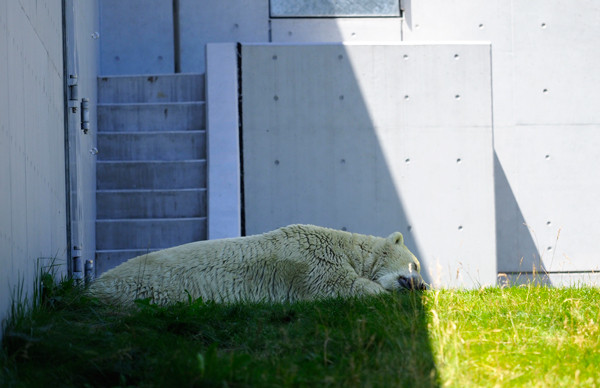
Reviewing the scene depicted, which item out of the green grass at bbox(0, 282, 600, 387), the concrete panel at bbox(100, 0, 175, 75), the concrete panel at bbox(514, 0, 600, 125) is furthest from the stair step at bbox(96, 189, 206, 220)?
the concrete panel at bbox(514, 0, 600, 125)

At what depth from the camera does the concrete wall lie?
4.37 metres

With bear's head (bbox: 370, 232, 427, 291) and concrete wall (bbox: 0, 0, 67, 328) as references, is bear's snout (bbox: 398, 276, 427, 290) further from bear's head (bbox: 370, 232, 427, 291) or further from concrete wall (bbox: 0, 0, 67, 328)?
concrete wall (bbox: 0, 0, 67, 328)

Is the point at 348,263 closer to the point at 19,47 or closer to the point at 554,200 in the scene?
the point at 19,47

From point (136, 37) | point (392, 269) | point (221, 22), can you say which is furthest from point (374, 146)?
point (392, 269)

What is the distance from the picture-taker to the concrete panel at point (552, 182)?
1233cm

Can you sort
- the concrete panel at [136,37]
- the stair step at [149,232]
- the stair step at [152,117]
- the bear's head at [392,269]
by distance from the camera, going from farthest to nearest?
the concrete panel at [136,37], the stair step at [152,117], the stair step at [149,232], the bear's head at [392,269]

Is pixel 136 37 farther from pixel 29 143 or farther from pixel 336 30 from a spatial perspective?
pixel 29 143

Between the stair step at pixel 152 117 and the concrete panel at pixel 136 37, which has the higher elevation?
the concrete panel at pixel 136 37

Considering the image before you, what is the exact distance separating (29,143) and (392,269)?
3.21 m

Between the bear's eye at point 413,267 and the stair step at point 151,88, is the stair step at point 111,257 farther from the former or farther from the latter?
the bear's eye at point 413,267

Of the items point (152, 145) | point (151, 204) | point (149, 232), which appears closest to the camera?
point (149, 232)

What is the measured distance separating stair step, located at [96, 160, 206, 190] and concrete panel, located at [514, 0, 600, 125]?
189 inches

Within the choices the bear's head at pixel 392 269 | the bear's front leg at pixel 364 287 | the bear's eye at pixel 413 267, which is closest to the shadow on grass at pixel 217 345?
the bear's front leg at pixel 364 287

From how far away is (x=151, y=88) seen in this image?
449 inches
